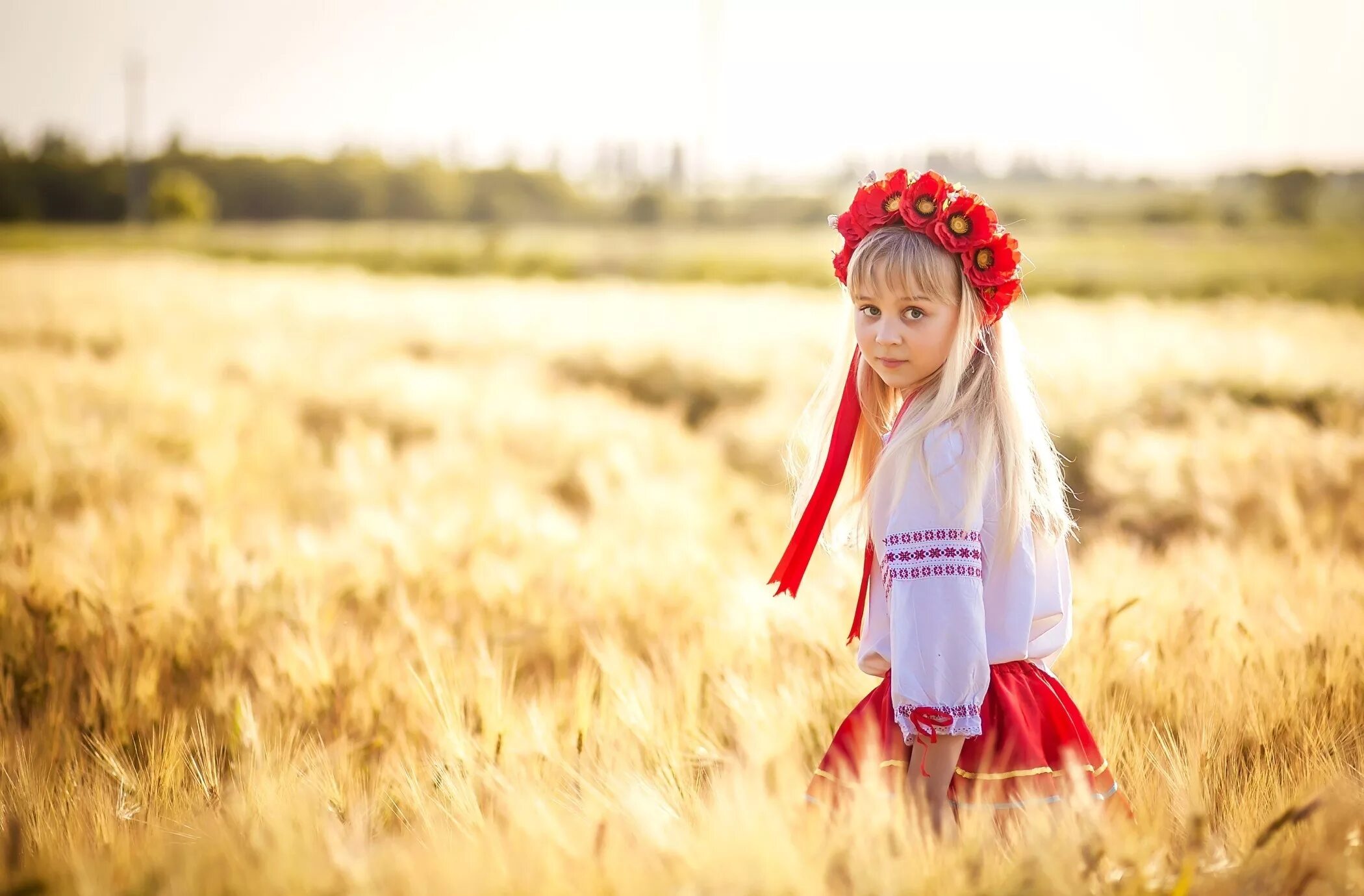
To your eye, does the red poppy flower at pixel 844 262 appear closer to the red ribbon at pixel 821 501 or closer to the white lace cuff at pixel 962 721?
the red ribbon at pixel 821 501

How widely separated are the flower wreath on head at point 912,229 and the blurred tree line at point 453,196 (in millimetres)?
45287

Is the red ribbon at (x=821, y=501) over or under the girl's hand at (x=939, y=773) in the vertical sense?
over

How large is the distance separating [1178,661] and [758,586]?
3.74ft

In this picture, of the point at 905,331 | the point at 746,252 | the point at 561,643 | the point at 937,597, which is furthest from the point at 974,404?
the point at 746,252

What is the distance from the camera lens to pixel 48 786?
1.94 metres

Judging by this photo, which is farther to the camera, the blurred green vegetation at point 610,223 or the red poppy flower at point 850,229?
the blurred green vegetation at point 610,223

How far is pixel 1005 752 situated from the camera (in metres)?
1.70

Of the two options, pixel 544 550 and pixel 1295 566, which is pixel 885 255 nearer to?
pixel 544 550

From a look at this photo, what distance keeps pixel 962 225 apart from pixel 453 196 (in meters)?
69.7

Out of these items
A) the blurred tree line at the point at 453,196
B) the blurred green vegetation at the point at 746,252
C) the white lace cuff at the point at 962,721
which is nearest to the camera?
the white lace cuff at the point at 962,721

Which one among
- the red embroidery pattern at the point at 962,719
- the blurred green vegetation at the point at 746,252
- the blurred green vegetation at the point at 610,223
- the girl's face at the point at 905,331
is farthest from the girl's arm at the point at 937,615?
the blurred green vegetation at the point at 746,252

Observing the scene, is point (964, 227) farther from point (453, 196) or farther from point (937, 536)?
point (453, 196)

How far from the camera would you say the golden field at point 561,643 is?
135 centimetres

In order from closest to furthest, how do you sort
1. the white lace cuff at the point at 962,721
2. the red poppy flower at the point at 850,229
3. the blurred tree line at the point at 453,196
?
the white lace cuff at the point at 962,721 < the red poppy flower at the point at 850,229 < the blurred tree line at the point at 453,196
